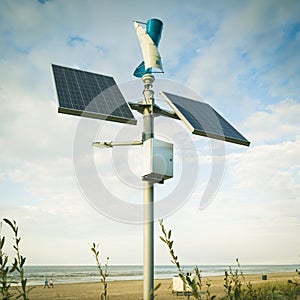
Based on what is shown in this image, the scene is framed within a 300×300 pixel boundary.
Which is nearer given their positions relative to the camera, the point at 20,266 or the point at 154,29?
the point at 20,266

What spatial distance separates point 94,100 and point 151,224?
258 centimetres

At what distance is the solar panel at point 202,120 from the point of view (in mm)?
7474

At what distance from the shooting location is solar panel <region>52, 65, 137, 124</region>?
6.56 m

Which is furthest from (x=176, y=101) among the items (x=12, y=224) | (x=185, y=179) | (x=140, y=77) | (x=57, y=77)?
(x=12, y=224)

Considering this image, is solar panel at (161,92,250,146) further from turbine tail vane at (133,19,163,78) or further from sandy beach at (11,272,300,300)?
sandy beach at (11,272,300,300)

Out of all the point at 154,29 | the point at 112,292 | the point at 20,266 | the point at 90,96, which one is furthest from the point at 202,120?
Answer: the point at 112,292

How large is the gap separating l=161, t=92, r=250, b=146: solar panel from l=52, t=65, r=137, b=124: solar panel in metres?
1.13

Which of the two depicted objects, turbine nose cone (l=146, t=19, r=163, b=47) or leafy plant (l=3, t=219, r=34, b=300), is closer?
leafy plant (l=3, t=219, r=34, b=300)

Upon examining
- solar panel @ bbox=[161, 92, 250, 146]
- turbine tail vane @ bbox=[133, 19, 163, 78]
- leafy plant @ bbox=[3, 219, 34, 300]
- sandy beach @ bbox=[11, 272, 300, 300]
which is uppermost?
turbine tail vane @ bbox=[133, 19, 163, 78]

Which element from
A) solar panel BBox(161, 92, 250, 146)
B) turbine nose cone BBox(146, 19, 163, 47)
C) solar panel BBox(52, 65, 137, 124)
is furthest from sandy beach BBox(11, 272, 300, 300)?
turbine nose cone BBox(146, 19, 163, 47)

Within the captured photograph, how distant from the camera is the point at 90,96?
7.22 m

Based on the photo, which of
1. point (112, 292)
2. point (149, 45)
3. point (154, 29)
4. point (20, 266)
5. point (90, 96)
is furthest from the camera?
point (112, 292)

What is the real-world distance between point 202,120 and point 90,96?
2.44 meters

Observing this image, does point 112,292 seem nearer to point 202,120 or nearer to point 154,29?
point 202,120
